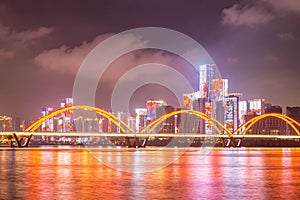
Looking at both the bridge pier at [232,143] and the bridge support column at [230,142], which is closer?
the bridge support column at [230,142]

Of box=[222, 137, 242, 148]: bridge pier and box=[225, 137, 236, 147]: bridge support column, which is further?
box=[222, 137, 242, 148]: bridge pier

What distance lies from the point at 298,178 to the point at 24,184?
53.8ft

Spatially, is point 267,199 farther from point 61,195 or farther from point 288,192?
point 61,195

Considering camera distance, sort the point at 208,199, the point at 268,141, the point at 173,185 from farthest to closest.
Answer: the point at 268,141, the point at 173,185, the point at 208,199

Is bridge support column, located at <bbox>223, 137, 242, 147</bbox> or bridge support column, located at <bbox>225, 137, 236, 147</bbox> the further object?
bridge support column, located at <bbox>223, 137, 242, 147</bbox>

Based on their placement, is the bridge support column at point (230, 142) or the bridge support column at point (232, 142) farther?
the bridge support column at point (232, 142)

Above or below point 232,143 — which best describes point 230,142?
above

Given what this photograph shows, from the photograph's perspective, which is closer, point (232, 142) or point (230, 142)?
point (232, 142)

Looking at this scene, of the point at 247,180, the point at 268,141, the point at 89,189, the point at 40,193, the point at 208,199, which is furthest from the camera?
the point at 268,141

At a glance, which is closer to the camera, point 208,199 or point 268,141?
point 208,199

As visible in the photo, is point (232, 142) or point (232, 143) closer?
point (232, 142)

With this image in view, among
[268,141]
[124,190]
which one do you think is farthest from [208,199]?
[268,141]

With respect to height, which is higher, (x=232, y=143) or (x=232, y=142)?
(x=232, y=142)

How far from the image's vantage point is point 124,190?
26422mm
